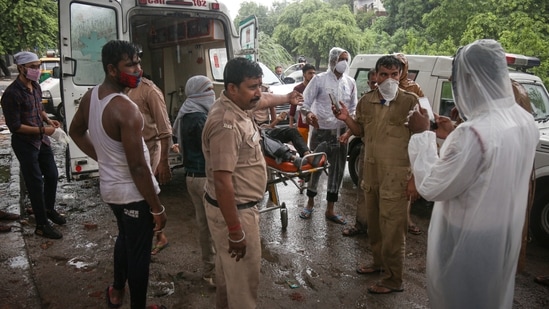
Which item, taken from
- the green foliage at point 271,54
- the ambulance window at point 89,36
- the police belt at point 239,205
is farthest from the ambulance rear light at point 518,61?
the green foliage at point 271,54

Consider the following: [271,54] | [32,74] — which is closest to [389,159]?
[32,74]

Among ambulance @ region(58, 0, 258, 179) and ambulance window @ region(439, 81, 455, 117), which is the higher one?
ambulance @ region(58, 0, 258, 179)

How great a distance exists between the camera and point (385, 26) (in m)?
27.3

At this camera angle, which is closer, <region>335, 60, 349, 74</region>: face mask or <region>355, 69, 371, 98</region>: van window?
<region>335, 60, 349, 74</region>: face mask

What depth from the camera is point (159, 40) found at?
7.94m

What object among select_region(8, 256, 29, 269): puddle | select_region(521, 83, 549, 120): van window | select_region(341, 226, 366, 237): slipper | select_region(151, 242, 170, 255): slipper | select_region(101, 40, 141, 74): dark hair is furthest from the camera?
select_region(521, 83, 549, 120): van window

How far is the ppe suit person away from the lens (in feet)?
6.12

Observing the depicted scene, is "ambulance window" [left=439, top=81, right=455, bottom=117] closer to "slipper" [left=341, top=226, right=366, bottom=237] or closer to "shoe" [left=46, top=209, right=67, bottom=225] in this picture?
"slipper" [left=341, top=226, right=366, bottom=237]

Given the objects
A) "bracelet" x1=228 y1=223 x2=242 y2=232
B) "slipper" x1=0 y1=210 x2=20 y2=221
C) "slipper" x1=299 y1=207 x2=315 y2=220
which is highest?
"bracelet" x1=228 y1=223 x2=242 y2=232

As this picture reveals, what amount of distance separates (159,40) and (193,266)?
5433 mm

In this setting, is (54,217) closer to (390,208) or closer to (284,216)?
(284,216)

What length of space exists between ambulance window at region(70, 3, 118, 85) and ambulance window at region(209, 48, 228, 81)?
2442 mm

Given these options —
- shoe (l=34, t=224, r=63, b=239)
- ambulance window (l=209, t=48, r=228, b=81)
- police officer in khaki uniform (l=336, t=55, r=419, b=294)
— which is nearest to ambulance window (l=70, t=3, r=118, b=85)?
shoe (l=34, t=224, r=63, b=239)

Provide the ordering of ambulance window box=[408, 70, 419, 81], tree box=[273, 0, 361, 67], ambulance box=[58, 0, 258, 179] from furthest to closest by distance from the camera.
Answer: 1. tree box=[273, 0, 361, 67]
2. ambulance window box=[408, 70, 419, 81]
3. ambulance box=[58, 0, 258, 179]
